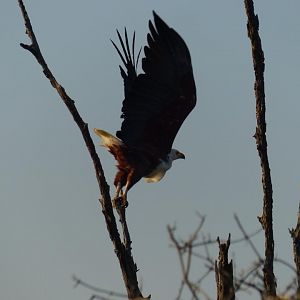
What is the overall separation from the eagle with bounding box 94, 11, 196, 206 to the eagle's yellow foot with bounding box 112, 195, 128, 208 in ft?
0.36

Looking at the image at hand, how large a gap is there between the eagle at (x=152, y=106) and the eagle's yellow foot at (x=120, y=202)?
110 mm

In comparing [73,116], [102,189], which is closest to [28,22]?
[73,116]

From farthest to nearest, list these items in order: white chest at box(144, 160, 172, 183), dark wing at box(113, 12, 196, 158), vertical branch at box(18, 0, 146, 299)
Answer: white chest at box(144, 160, 172, 183), dark wing at box(113, 12, 196, 158), vertical branch at box(18, 0, 146, 299)

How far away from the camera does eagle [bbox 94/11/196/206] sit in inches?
367

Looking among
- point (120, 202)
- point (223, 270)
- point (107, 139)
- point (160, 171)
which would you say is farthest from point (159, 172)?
point (223, 270)

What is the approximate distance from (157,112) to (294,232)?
8.70 ft

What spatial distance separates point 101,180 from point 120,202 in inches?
52.4

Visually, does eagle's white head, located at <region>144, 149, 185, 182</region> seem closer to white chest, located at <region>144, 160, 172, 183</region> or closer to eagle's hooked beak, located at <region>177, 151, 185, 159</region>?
white chest, located at <region>144, 160, 172, 183</region>

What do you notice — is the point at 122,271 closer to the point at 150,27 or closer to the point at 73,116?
the point at 73,116

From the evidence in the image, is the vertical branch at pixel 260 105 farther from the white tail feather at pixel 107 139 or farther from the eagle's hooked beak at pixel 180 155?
the eagle's hooked beak at pixel 180 155

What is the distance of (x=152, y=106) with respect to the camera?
31.7 feet

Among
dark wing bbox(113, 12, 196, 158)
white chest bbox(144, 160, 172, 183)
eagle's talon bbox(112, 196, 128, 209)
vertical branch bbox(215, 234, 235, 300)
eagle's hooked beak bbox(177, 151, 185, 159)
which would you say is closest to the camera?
vertical branch bbox(215, 234, 235, 300)

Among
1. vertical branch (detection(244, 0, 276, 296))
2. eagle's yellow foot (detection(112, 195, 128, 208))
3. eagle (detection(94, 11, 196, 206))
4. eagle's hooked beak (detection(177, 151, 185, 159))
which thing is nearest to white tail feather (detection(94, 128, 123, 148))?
eagle (detection(94, 11, 196, 206))

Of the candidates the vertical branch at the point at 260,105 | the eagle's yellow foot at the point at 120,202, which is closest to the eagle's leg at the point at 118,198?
the eagle's yellow foot at the point at 120,202
